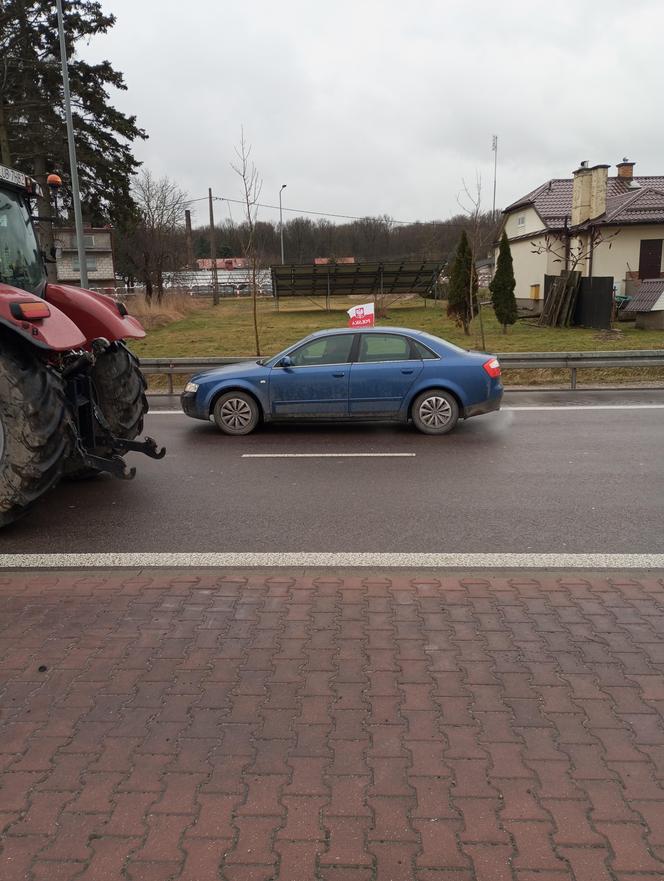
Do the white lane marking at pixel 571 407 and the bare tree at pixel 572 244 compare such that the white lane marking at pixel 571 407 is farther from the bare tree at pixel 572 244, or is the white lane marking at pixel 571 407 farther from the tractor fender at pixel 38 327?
the bare tree at pixel 572 244

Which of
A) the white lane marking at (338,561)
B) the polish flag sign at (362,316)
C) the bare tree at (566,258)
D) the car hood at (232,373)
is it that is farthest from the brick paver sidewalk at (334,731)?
the bare tree at (566,258)

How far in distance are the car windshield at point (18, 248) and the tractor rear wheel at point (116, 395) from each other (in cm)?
101

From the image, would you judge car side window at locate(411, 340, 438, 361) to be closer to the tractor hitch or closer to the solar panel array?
the tractor hitch

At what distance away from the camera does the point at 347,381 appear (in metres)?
9.36

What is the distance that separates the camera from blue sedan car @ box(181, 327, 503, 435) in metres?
9.28

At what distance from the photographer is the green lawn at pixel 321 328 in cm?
1898

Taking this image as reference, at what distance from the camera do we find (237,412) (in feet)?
31.4

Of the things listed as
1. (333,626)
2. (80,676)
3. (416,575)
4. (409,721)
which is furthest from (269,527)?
(409,721)

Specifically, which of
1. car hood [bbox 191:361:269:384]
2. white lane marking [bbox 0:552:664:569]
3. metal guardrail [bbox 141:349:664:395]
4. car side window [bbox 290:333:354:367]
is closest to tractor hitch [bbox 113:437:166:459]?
white lane marking [bbox 0:552:664:569]

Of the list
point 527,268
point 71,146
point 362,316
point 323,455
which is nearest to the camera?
point 323,455

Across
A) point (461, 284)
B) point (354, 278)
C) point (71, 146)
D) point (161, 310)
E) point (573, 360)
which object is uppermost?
point (71, 146)

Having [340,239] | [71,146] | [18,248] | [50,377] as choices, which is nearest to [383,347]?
[18,248]

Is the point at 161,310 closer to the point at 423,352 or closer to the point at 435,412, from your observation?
the point at 423,352

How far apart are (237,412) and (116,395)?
7.76ft
